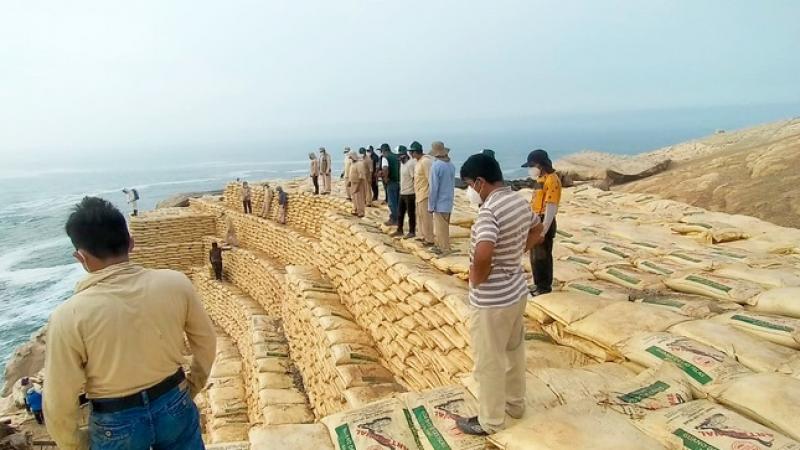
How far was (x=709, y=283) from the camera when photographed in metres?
3.89

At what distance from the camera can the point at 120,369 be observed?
4.91 ft

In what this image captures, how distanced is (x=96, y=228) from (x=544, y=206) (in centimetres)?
292

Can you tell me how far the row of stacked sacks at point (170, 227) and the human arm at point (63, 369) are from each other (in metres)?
13.0

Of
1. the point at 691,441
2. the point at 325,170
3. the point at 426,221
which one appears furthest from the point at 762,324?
the point at 325,170

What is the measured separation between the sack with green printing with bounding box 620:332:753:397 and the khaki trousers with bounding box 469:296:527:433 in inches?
37.8

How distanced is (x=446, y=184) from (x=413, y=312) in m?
1.33

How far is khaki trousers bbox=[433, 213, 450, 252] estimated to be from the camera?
4.96m

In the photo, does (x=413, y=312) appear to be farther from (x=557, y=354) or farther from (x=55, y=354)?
(x=55, y=354)

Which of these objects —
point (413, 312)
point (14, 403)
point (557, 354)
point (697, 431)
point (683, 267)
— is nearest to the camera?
point (697, 431)

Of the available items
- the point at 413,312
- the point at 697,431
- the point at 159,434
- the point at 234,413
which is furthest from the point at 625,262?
the point at 234,413

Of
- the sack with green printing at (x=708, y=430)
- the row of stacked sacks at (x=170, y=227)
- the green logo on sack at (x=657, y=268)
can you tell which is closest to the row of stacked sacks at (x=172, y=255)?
the row of stacked sacks at (x=170, y=227)

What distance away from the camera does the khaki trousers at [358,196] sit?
7859 millimetres

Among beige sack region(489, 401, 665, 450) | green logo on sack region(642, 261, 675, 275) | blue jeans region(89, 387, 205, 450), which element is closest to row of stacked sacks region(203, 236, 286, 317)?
green logo on sack region(642, 261, 675, 275)

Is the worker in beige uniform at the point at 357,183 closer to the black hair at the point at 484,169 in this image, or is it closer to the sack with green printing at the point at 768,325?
the sack with green printing at the point at 768,325
